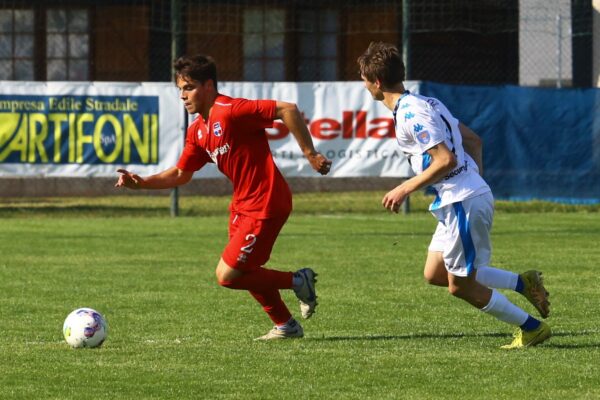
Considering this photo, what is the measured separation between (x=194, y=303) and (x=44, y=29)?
50.4 feet

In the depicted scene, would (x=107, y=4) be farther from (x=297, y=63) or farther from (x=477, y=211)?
(x=477, y=211)

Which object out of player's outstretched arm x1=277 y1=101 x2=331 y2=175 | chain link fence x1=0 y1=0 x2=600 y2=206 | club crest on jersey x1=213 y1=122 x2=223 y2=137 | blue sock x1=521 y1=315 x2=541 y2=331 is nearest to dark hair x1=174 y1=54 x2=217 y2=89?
club crest on jersey x1=213 y1=122 x2=223 y2=137

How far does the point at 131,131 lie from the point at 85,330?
442 inches

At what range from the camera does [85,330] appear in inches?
325

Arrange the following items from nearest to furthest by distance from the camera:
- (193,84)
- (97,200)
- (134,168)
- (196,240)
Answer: (193,84) → (196,240) → (134,168) → (97,200)

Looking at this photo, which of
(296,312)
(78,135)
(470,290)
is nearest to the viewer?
(470,290)

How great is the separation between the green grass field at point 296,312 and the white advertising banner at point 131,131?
2.86 feet

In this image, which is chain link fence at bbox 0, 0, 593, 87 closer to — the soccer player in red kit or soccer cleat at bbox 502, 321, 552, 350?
the soccer player in red kit

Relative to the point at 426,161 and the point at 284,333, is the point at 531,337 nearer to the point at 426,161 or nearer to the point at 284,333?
the point at 426,161

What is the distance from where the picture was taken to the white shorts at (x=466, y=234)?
788cm

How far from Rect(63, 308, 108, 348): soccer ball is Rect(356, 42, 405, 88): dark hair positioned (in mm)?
2164

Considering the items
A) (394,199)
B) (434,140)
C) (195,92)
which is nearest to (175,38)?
(195,92)

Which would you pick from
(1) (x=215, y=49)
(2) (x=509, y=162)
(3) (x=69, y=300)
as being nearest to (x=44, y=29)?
(1) (x=215, y=49)

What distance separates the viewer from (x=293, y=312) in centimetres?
1034
